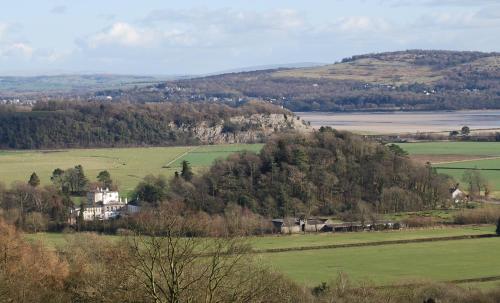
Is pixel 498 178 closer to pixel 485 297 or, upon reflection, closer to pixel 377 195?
pixel 377 195

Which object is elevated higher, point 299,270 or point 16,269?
point 16,269

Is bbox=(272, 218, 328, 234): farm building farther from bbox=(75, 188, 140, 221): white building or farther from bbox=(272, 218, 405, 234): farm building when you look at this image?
bbox=(75, 188, 140, 221): white building

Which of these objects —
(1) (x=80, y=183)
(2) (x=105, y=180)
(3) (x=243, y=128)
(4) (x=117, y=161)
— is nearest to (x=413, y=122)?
(3) (x=243, y=128)

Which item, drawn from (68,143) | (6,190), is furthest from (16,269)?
(68,143)

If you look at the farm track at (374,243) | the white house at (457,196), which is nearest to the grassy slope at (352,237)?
the farm track at (374,243)

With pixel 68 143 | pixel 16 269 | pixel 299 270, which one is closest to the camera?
pixel 16 269

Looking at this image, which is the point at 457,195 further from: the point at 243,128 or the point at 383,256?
the point at 243,128

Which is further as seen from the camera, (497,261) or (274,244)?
(274,244)

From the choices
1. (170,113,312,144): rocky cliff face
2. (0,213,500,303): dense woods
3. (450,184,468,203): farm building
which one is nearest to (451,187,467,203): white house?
(450,184,468,203): farm building
